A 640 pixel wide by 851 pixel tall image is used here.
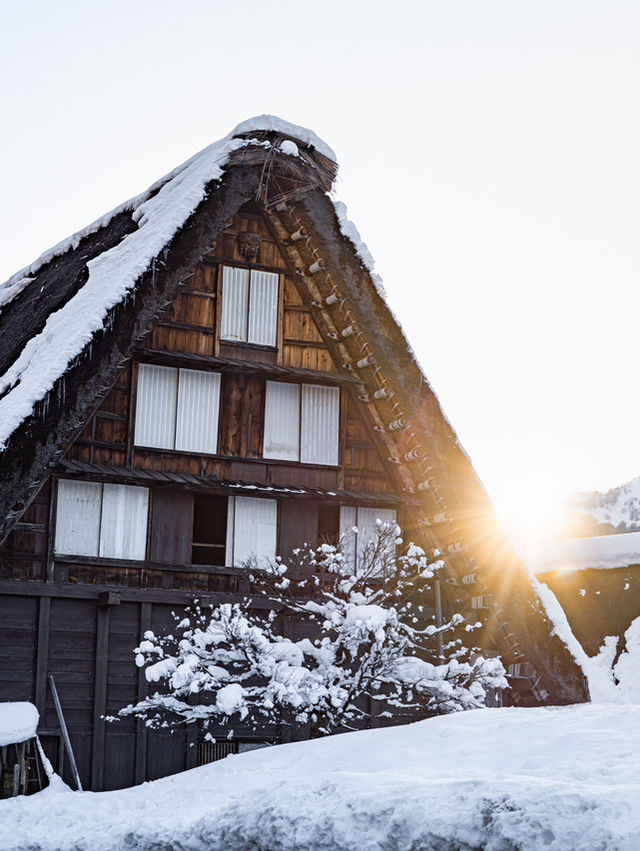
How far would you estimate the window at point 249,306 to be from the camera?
50.2 feet

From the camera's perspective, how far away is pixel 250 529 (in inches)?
590

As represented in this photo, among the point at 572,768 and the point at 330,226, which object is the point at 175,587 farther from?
the point at 572,768

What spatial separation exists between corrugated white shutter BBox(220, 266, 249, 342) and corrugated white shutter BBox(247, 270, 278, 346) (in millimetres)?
105

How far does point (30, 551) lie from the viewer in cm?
1358

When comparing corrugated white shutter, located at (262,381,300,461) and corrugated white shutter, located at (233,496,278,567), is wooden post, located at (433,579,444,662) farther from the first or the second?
corrugated white shutter, located at (262,381,300,461)

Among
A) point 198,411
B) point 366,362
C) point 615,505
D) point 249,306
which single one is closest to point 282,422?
point 198,411

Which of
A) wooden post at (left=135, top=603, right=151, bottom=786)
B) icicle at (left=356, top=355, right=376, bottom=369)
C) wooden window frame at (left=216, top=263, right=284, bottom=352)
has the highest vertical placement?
wooden window frame at (left=216, top=263, right=284, bottom=352)

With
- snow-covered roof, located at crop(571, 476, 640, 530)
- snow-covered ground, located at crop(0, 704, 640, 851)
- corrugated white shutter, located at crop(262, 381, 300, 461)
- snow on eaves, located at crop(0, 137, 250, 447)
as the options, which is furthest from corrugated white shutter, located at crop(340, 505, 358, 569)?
snow-covered roof, located at crop(571, 476, 640, 530)

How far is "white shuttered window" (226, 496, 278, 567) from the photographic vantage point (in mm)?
14805

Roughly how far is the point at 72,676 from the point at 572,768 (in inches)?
360

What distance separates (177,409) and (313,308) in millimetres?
2645

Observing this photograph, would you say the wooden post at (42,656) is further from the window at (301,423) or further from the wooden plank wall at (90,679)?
the window at (301,423)

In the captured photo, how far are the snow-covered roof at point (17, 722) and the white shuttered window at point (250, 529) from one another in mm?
3439

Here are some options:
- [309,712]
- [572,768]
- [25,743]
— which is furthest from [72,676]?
[572,768]
